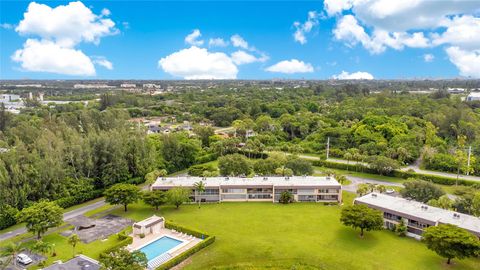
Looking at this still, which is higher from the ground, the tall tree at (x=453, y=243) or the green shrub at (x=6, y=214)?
the tall tree at (x=453, y=243)

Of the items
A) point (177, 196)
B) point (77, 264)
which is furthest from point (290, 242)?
point (77, 264)

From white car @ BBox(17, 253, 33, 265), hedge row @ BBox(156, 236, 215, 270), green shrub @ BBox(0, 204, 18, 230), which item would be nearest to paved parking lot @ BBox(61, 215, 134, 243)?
white car @ BBox(17, 253, 33, 265)

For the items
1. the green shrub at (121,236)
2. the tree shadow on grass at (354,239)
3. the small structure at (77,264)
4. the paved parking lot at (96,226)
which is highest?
the tree shadow on grass at (354,239)

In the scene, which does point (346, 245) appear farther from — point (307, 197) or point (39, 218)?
point (39, 218)

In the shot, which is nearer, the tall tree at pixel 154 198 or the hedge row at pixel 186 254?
the hedge row at pixel 186 254

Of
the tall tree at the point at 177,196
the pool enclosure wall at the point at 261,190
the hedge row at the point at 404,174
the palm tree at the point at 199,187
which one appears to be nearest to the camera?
the tall tree at the point at 177,196

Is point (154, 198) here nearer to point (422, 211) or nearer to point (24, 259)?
point (24, 259)

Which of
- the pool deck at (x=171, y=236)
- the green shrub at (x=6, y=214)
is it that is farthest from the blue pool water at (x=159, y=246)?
the green shrub at (x=6, y=214)

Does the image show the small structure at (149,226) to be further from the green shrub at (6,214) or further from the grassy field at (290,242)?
the green shrub at (6,214)
